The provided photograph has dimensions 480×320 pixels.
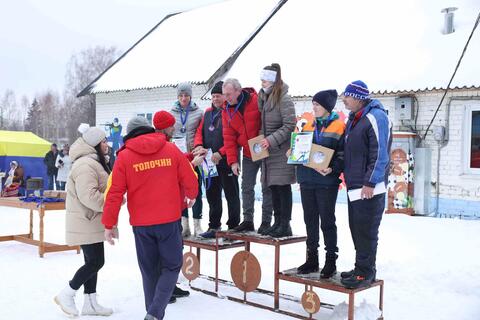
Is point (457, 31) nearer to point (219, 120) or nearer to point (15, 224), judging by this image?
point (219, 120)

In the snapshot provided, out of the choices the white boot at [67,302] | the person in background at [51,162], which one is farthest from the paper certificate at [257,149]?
the person in background at [51,162]

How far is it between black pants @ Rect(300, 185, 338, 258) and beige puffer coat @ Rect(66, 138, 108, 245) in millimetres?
1914

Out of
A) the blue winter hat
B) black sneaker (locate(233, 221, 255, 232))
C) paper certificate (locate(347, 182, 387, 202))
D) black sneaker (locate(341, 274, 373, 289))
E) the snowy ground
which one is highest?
the blue winter hat

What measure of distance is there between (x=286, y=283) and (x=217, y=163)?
1671 mm

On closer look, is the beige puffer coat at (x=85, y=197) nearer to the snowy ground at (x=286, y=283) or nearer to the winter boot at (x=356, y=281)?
the snowy ground at (x=286, y=283)

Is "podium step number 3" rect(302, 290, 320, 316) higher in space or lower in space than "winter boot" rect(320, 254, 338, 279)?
lower

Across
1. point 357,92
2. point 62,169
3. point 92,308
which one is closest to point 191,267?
point 92,308

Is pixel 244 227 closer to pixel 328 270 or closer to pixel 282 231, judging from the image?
pixel 282 231

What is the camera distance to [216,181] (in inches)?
240

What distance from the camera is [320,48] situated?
1354cm

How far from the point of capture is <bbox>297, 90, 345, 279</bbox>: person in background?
4770mm

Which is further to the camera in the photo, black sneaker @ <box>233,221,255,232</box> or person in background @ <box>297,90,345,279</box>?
black sneaker @ <box>233,221,255,232</box>

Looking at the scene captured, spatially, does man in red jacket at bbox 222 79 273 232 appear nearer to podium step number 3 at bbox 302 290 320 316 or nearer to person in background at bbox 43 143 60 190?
podium step number 3 at bbox 302 290 320 316

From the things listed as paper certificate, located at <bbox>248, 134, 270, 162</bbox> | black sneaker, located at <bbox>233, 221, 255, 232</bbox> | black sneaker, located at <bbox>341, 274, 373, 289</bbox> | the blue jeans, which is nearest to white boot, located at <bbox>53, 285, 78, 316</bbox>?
the blue jeans
